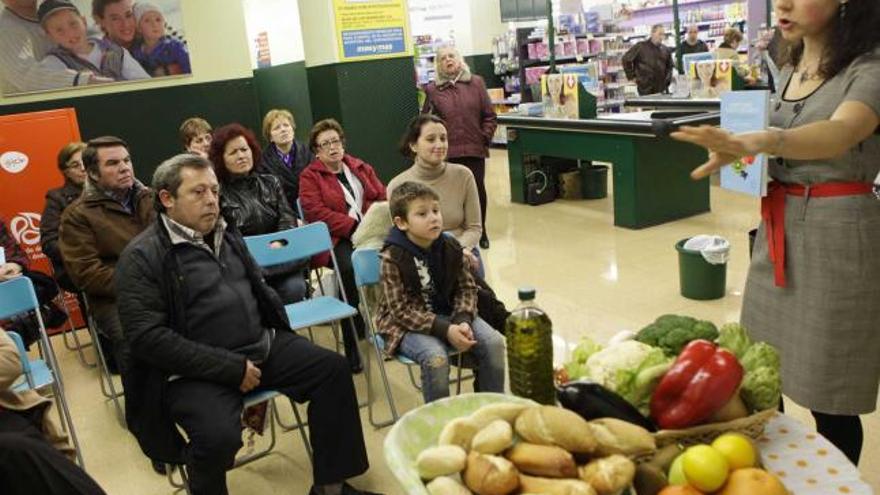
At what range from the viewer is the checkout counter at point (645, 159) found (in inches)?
227

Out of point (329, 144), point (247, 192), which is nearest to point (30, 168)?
point (247, 192)

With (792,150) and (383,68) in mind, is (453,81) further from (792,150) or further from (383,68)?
(792,150)

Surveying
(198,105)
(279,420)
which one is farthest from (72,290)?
(198,105)

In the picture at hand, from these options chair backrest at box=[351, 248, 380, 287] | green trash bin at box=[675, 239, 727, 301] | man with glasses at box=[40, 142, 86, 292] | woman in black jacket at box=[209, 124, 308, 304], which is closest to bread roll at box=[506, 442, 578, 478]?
chair backrest at box=[351, 248, 380, 287]

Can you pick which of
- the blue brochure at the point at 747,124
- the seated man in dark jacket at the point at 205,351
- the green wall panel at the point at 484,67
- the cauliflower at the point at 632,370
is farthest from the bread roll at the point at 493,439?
the green wall panel at the point at 484,67

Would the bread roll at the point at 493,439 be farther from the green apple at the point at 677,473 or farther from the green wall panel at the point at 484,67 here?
the green wall panel at the point at 484,67

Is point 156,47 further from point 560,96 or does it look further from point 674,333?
point 674,333

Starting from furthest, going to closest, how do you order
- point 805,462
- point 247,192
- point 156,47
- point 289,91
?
point 289,91 → point 156,47 → point 247,192 → point 805,462

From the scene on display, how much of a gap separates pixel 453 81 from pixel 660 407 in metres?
4.79

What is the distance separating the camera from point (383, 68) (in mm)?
6516

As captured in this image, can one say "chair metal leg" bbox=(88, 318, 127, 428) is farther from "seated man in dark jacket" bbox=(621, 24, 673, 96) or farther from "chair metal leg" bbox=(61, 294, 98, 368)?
"seated man in dark jacket" bbox=(621, 24, 673, 96)

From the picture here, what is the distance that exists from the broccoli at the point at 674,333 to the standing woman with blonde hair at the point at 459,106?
167 inches

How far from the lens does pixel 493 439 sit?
118 cm

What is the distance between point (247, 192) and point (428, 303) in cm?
160
